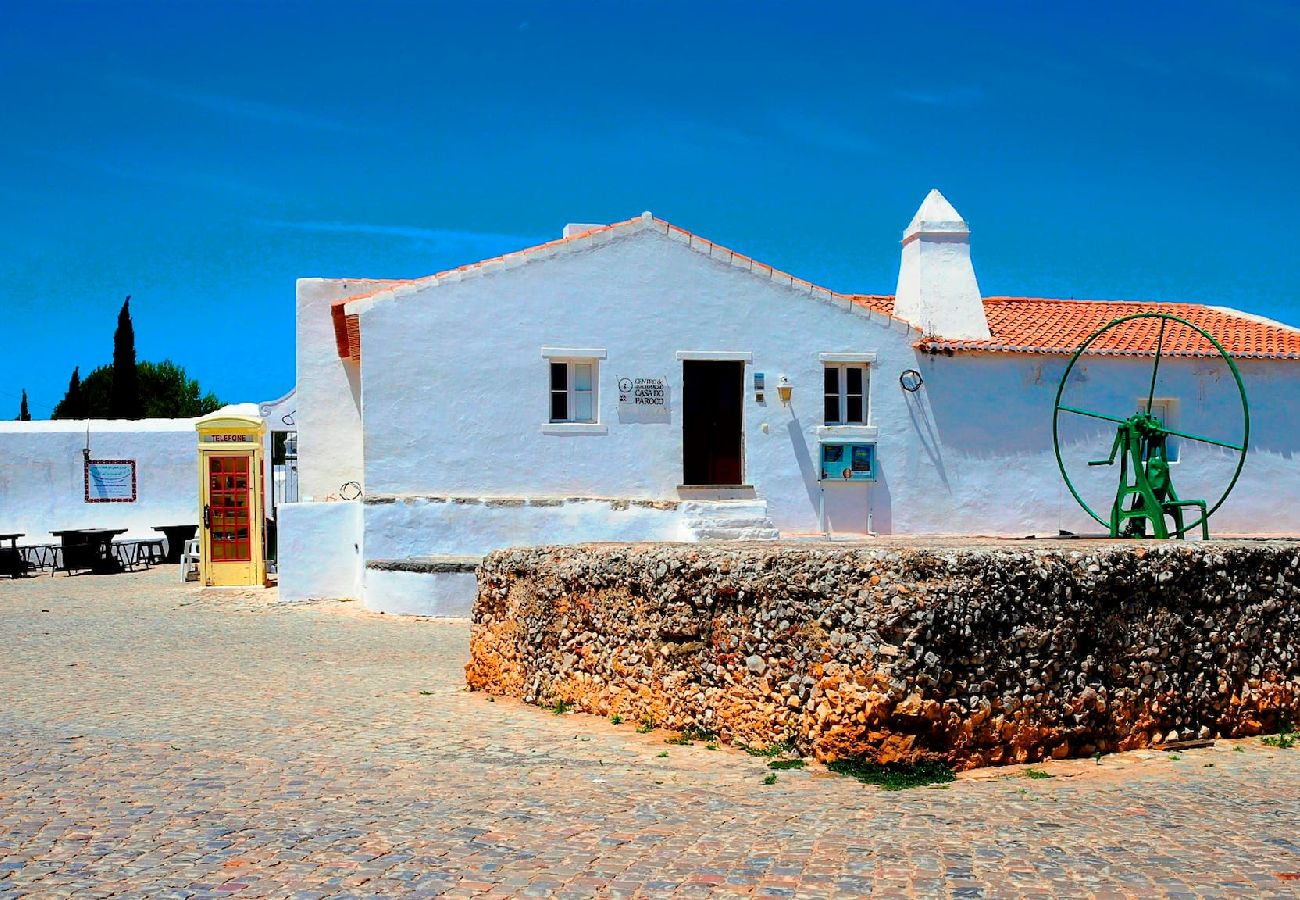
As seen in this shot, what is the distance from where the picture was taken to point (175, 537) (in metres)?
25.8

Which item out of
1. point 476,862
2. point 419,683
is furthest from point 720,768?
point 419,683

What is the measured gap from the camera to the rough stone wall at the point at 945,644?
677 centimetres

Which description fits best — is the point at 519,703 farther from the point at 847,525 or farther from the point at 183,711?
the point at 847,525

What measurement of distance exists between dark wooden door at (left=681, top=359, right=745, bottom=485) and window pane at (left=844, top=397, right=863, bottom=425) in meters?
1.70

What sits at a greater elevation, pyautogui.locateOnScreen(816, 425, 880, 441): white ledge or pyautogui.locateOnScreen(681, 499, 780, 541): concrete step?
pyautogui.locateOnScreen(816, 425, 880, 441): white ledge

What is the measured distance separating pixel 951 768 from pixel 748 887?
7.77 ft

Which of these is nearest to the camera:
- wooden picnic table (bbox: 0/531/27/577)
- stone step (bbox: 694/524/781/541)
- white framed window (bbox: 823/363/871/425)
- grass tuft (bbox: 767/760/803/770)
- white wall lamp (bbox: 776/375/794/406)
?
grass tuft (bbox: 767/760/803/770)

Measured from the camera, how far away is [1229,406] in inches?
774

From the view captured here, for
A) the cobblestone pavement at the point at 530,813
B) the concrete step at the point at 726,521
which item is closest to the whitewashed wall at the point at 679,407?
the concrete step at the point at 726,521

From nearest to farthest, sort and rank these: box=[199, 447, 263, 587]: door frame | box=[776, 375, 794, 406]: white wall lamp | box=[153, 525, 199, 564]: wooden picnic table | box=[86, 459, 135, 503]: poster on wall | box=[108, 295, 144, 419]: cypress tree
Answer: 1. box=[776, 375, 794, 406]: white wall lamp
2. box=[199, 447, 263, 587]: door frame
3. box=[153, 525, 199, 564]: wooden picnic table
4. box=[86, 459, 135, 503]: poster on wall
5. box=[108, 295, 144, 419]: cypress tree

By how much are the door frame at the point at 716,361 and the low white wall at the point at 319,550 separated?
15.5 ft

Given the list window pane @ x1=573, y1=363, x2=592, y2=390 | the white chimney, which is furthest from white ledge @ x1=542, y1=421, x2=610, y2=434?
the white chimney

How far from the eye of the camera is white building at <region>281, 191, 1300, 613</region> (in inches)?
673

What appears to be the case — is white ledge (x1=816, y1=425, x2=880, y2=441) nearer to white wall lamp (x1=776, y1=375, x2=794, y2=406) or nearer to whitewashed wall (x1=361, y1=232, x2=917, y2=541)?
whitewashed wall (x1=361, y1=232, x2=917, y2=541)
